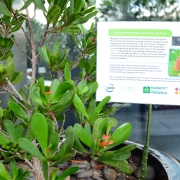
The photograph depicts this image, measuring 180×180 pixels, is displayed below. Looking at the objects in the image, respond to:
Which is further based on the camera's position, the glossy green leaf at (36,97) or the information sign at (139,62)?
the information sign at (139,62)

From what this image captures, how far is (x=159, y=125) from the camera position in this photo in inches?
83.4

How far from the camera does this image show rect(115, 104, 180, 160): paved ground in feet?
6.89

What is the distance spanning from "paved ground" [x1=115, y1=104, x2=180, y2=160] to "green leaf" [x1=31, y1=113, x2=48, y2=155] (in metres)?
1.56

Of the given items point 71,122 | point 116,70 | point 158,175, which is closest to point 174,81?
point 116,70

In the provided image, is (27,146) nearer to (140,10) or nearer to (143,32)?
(143,32)

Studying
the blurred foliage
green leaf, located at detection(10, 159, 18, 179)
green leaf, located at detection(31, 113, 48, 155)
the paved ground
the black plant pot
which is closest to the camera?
green leaf, located at detection(31, 113, 48, 155)

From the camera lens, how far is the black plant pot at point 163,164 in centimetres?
79

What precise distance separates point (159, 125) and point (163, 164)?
1286 mm

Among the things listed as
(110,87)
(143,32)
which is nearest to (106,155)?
(110,87)

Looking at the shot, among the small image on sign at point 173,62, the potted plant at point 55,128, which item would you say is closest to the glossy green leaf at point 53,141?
the potted plant at point 55,128

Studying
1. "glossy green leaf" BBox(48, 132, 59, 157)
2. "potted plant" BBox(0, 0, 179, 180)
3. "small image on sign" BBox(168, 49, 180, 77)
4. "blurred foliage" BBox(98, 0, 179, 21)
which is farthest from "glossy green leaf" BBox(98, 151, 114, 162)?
"blurred foliage" BBox(98, 0, 179, 21)

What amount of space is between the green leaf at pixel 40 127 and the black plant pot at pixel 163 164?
1.25 feet

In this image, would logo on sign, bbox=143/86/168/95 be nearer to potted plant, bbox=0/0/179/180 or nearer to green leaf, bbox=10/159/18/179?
potted plant, bbox=0/0/179/180

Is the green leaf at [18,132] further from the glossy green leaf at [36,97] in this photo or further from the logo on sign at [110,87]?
the logo on sign at [110,87]
